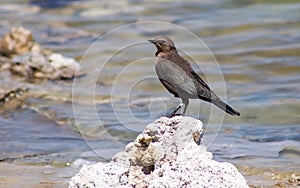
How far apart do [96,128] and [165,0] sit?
794 centimetres

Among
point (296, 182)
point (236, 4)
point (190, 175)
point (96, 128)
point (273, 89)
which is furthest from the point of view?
point (236, 4)

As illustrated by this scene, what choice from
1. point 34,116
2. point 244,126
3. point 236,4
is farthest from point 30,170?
point 236,4

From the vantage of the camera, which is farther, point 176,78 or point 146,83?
point 146,83

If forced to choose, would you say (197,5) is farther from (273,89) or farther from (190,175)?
(190,175)

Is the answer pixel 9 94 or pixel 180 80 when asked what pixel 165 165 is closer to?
pixel 180 80

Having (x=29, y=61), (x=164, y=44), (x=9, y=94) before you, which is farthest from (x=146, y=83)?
(x=164, y=44)

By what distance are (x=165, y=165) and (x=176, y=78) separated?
4.32ft

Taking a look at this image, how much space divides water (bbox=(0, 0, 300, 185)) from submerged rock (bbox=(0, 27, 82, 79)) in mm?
219

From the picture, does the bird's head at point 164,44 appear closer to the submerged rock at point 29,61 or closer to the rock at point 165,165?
the rock at point 165,165

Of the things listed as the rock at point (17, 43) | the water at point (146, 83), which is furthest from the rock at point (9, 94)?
the rock at point (17, 43)

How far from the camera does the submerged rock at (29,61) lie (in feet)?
30.5

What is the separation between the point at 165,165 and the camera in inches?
142

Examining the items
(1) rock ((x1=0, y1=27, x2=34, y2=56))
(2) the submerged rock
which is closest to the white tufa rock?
(2) the submerged rock

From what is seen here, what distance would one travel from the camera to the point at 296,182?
5062mm
